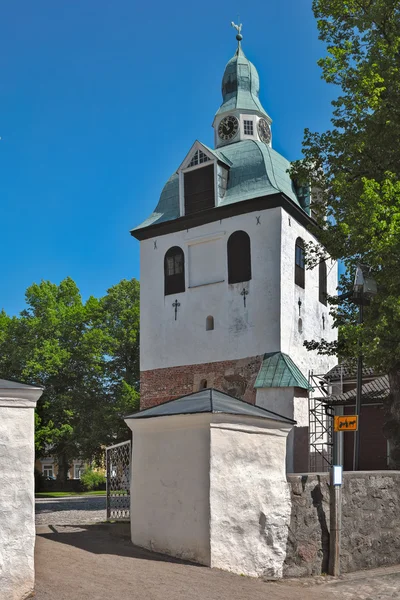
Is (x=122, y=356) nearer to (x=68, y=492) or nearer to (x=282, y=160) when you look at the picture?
(x=68, y=492)

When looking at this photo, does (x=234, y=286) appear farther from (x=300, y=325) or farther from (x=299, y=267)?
(x=300, y=325)

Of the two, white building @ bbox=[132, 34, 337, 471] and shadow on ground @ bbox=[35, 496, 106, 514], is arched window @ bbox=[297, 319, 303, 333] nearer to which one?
white building @ bbox=[132, 34, 337, 471]

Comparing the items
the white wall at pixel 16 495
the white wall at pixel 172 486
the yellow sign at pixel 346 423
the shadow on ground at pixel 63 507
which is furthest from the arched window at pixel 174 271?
the white wall at pixel 16 495

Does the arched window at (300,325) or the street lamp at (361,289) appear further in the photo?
the arched window at (300,325)

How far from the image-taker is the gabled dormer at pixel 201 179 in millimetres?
25312

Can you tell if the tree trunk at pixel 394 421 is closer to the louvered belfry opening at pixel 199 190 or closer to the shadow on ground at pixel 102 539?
the shadow on ground at pixel 102 539

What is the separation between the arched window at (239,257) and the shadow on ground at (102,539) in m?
13.4

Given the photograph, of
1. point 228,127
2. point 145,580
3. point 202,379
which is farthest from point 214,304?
point 145,580

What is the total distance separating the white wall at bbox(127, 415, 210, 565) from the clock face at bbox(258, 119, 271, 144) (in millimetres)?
20511

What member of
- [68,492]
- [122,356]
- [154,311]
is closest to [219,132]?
[154,311]

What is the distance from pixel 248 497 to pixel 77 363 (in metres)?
30.9

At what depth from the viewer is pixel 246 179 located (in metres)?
25.1

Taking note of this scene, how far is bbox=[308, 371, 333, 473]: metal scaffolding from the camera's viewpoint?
23.1m

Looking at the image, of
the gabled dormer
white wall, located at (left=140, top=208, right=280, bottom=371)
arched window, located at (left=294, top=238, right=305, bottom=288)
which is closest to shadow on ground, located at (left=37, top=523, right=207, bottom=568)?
white wall, located at (left=140, top=208, right=280, bottom=371)
